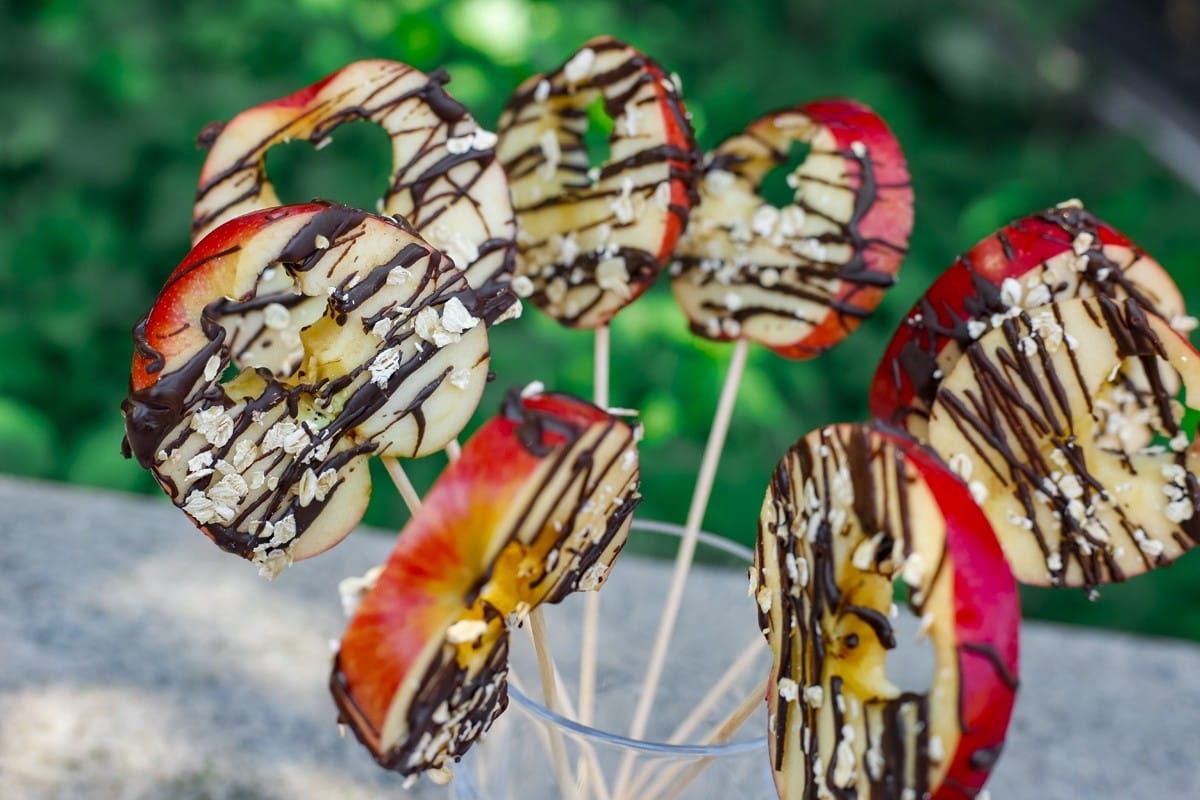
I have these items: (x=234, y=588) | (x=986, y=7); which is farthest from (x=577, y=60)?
(x=986, y=7)

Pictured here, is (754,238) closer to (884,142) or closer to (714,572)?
(884,142)

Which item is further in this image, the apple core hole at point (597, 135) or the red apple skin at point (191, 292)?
the apple core hole at point (597, 135)

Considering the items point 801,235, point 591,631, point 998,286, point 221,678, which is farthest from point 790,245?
point 221,678

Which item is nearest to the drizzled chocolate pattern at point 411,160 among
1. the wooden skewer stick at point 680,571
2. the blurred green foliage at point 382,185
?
the wooden skewer stick at point 680,571

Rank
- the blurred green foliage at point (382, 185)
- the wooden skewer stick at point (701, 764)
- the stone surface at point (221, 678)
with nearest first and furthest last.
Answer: the wooden skewer stick at point (701, 764), the stone surface at point (221, 678), the blurred green foliage at point (382, 185)

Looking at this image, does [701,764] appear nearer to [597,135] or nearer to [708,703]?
[708,703]

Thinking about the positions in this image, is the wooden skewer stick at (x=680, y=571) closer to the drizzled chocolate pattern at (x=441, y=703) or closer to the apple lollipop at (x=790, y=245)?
the apple lollipop at (x=790, y=245)
